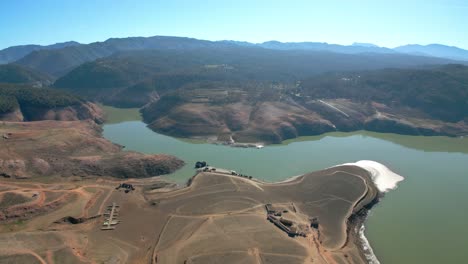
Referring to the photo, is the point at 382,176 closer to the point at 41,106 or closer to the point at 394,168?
the point at 394,168

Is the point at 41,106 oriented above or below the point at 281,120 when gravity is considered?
above

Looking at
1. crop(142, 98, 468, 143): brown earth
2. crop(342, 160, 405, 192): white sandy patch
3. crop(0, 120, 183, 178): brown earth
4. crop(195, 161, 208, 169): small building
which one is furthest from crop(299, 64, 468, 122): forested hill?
crop(0, 120, 183, 178): brown earth

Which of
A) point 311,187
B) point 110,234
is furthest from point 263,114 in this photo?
point 110,234

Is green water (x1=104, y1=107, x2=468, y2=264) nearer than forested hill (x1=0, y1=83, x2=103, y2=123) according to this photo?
Yes

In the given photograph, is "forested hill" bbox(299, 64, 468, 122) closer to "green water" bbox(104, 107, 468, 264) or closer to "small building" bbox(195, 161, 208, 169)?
"green water" bbox(104, 107, 468, 264)

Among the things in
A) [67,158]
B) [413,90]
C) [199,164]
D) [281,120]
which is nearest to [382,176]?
[199,164]
